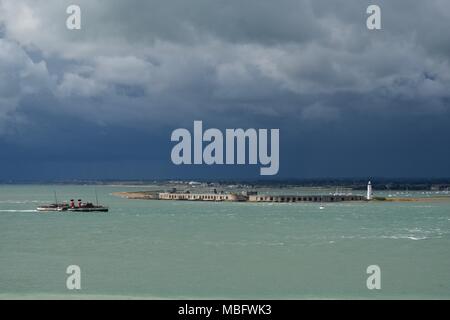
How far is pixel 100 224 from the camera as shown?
39.7 m

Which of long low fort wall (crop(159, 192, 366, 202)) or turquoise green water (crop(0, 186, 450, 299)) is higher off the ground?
long low fort wall (crop(159, 192, 366, 202))

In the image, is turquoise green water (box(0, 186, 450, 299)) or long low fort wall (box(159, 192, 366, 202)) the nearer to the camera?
turquoise green water (box(0, 186, 450, 299))

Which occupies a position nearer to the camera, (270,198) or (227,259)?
(227,259)

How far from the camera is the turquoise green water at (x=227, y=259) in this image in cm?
1745

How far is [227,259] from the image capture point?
2289cm

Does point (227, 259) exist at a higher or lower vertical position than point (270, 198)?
lower

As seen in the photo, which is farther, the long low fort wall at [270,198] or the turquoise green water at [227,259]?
the long low fort wall at [270,198]

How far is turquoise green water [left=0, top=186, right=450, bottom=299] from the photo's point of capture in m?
17.5

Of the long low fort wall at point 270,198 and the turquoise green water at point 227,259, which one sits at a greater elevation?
the long low fort wall at point 270,198

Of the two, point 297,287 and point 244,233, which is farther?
point 244,233

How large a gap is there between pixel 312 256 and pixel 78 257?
7.91 metres

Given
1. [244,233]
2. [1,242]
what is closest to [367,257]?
[244,233]
